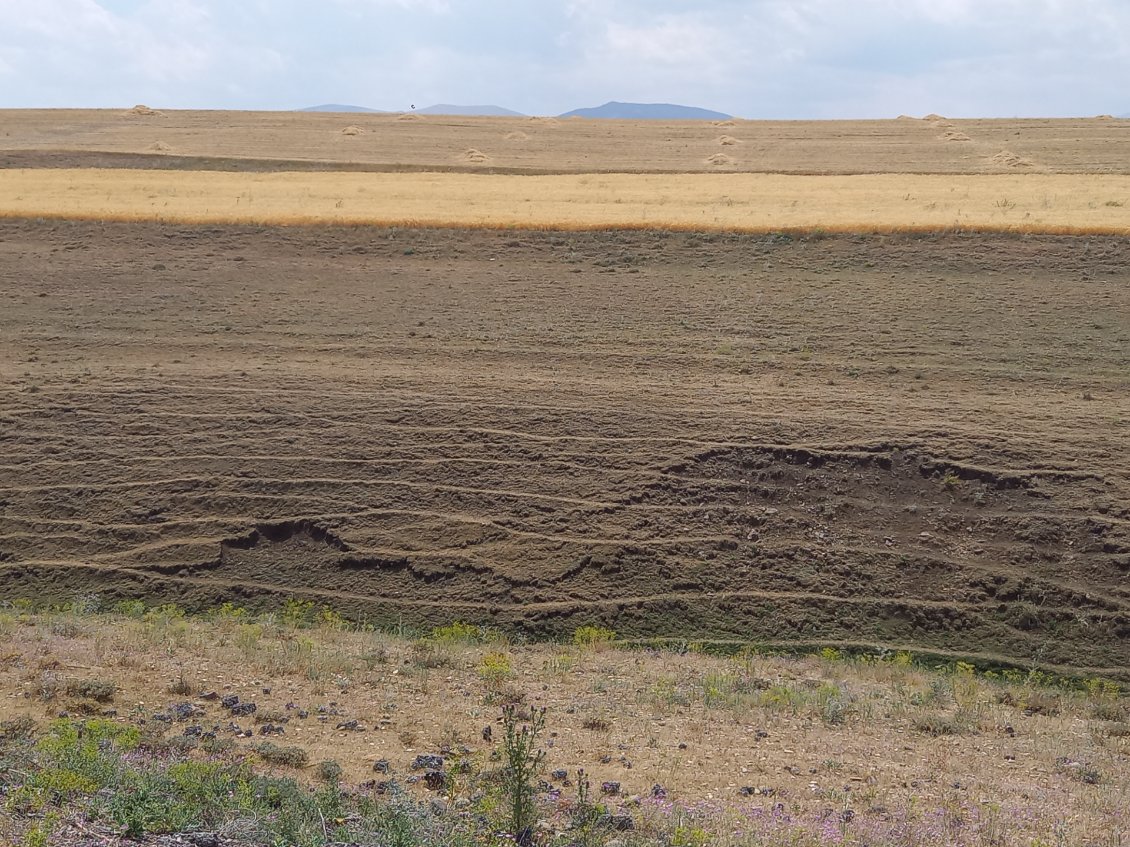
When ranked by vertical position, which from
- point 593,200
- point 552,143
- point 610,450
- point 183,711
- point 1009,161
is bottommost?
point 183,711

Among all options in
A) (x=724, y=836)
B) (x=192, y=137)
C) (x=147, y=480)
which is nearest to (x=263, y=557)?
(x=147, y=480)

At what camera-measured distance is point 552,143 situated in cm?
5134

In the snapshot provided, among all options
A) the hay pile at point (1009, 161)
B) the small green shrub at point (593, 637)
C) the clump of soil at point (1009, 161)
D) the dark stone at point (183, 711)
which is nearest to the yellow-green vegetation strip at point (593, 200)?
the hay pile at point (1009, 161)

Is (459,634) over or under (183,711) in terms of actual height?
under

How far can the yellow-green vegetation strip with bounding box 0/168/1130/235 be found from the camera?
27.2 m

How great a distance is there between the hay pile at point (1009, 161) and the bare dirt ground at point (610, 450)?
21056mm

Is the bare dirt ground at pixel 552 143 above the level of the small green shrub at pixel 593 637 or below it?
above

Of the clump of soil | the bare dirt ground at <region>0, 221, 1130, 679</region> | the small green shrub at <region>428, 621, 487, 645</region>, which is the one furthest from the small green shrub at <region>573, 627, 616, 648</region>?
the clump of soil

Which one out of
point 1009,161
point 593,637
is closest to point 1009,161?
point 1009,161

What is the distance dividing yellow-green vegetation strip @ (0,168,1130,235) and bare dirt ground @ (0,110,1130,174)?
5.31m

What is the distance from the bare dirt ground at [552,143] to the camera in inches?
1713

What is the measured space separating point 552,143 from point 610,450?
38279 millimetres

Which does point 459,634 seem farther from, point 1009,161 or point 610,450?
point 1009,161

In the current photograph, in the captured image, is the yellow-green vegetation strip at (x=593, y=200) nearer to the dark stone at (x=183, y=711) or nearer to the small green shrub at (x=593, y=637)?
the small green shrub at (x=593, y=637)
